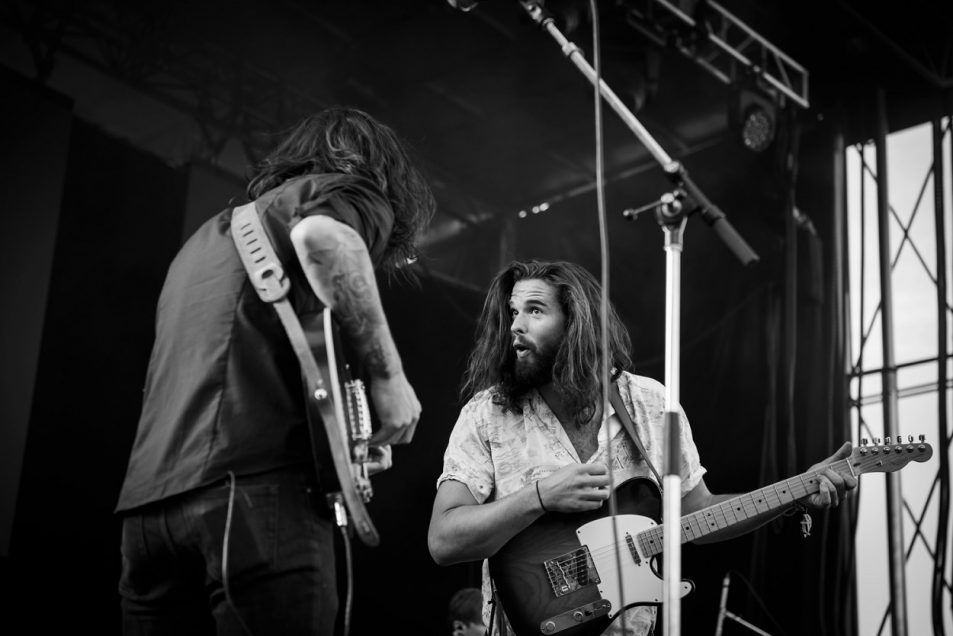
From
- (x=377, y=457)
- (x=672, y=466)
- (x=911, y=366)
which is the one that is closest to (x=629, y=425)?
(x=672, y=466)

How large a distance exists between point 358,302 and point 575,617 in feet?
4.78

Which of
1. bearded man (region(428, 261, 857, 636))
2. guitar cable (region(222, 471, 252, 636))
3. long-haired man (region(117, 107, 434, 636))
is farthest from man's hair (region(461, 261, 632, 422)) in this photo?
guitar cable (region(222, 471, 252, 636))

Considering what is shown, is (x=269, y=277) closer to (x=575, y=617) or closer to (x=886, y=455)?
(x=575, y=617)

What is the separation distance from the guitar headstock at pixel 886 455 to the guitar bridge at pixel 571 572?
3.04 ft

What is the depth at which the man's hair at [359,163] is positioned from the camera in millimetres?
2492

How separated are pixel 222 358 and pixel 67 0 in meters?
5.99

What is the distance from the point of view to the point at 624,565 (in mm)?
3150

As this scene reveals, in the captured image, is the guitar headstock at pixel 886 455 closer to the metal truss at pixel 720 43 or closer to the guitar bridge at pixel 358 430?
the guitar bridge at pixel 358 430

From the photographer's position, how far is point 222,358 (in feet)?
6.90

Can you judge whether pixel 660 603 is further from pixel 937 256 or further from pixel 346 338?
pixel 937 256

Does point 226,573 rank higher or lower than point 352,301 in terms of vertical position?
lower

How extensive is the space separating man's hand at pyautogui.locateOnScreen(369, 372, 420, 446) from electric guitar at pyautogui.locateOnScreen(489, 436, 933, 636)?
1.12m

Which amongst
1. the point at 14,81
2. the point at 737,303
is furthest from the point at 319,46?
the point at 737,303

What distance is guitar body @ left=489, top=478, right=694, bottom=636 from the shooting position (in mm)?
3047
